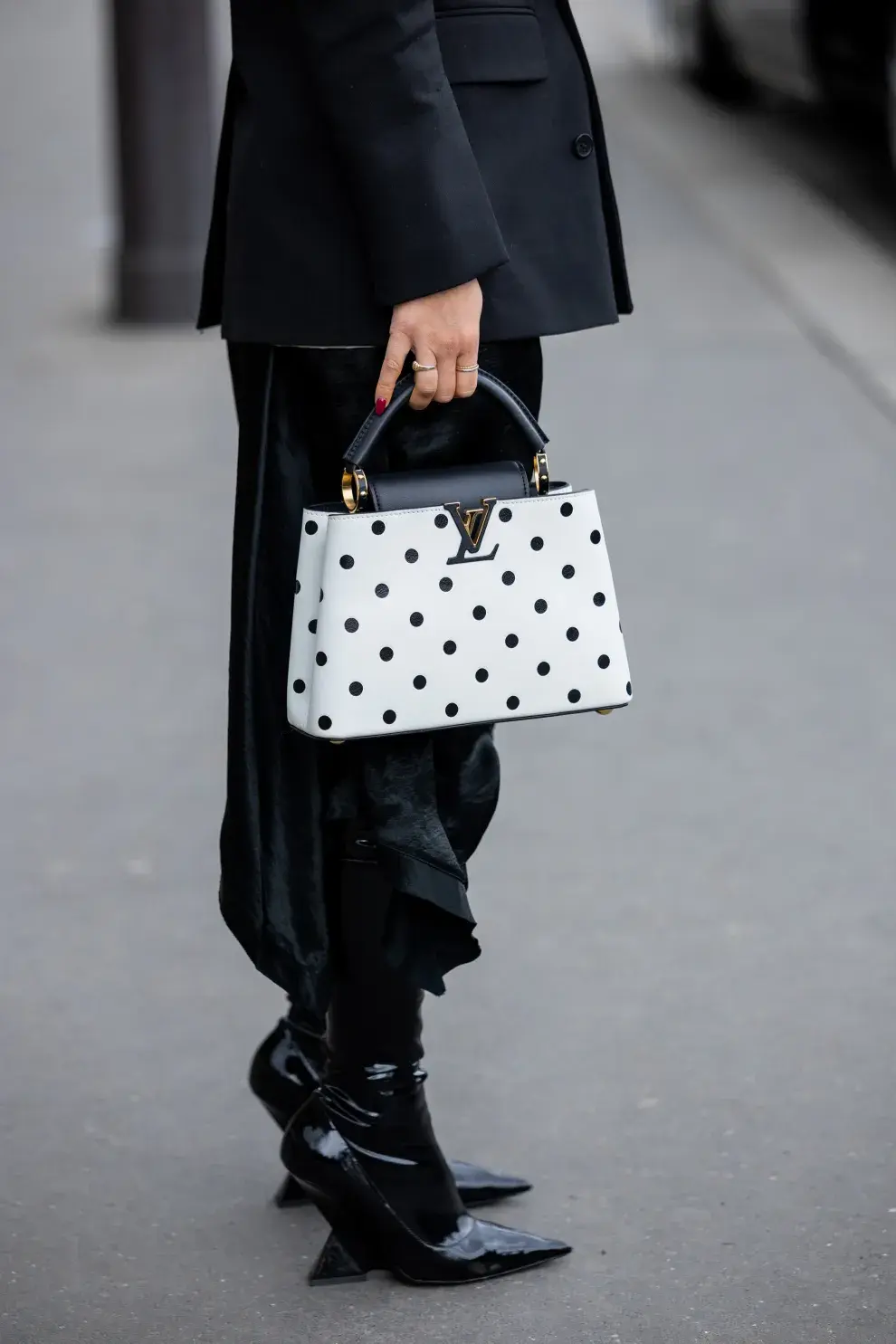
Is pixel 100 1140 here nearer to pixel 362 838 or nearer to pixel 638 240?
pixel 362 838

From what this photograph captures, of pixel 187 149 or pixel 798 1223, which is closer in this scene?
pixel 798 1223

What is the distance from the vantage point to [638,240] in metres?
8.82

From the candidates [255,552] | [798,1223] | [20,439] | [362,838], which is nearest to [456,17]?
[255,552]

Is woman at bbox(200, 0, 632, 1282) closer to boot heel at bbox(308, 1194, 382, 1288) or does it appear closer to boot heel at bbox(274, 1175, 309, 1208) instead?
boot heel at bbox(308, 1194, 382, 1288)

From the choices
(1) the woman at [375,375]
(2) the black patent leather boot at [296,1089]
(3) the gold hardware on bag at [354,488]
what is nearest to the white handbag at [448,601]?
(3) the gold hardware on bag at [354,488]

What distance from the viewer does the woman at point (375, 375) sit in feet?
6.53

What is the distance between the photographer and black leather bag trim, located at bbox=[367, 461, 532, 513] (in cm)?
205

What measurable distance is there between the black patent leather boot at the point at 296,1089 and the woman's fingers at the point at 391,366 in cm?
90

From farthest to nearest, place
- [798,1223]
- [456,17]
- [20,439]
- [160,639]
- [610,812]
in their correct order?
1. [20,439]
2. [160,639]
3. [610,812]
4. [798,1223]
5. [456,17]

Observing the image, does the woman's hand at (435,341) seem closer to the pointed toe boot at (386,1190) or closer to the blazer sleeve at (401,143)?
the blazer sleeve at (401,143)

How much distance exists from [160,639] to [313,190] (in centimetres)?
261

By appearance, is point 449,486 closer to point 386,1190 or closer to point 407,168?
point 407,168

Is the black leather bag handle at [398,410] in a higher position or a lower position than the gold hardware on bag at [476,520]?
higher

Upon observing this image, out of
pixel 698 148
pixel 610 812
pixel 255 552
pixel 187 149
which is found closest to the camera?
pixel 255 552
